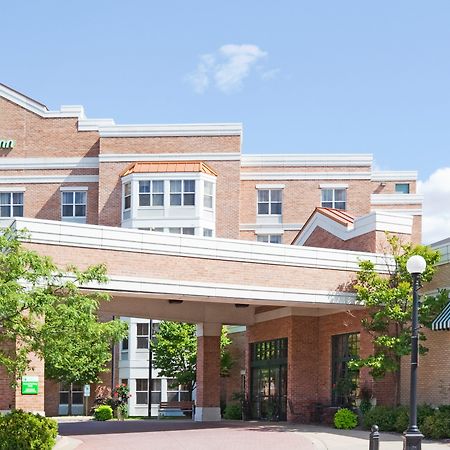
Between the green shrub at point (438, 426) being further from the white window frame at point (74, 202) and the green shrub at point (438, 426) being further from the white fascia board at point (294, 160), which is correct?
the white window frame at point (74, 202)

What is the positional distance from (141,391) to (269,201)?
1452cm

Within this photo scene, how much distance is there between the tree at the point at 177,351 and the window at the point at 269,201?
1158 centimetres

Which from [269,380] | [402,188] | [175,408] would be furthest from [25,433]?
[402,188]

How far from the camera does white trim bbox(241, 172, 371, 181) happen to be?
58375 mm

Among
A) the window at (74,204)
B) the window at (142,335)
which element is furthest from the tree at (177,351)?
the window at (74,204)

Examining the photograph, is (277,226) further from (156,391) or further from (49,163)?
(49,163)

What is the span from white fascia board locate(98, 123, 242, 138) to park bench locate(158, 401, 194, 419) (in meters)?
16.2

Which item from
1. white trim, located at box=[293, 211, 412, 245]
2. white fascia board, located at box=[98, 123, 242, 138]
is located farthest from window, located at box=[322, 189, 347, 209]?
white trim, located at box=[293, 211, 412, 245]

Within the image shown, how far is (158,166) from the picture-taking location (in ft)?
178

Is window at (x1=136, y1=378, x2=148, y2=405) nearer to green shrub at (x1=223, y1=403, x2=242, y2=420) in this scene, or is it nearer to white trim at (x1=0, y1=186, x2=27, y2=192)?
white trim at (x1=0, y1=186, x2=27, y2=192)

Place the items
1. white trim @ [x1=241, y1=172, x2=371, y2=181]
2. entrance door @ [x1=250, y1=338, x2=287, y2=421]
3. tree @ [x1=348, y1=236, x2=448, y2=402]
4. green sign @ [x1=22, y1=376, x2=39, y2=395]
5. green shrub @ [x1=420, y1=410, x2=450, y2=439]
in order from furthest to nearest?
white trim @ [x1=241, y1=172, x2=371, y2=181] → entrance door @ [x1=250, y1=338, x2=287, y2=421] → tree @ [x1=348, y1=236, x2=448, y2=402] → green shrub @ [x1=420, y1=410, x2=450, y2=439] → green sign @ [x1=22, y1=376, x2=39, y2=395]

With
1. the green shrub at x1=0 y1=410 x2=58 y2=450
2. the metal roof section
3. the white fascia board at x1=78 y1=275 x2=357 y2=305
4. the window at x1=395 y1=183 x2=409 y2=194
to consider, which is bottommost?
the green shrub at x1=0 y1=410 x2=58 y2=450

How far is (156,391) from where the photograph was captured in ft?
182

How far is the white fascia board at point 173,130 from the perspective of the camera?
180 feet
